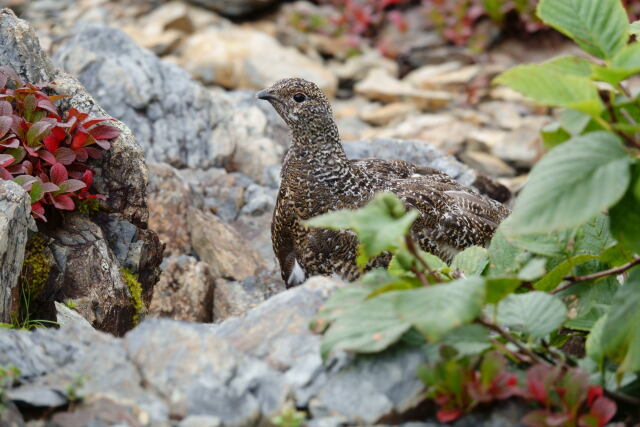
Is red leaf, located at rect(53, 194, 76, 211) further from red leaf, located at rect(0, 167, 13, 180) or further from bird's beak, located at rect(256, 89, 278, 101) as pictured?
bird's beak, located at rect(256, 89, 278, 101)

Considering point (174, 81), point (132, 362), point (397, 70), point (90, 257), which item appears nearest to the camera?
point (132, 362)

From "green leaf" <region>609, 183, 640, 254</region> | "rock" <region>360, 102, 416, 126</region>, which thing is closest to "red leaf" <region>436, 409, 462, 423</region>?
"green leaf" <region>609, 183, 640, 254</region>

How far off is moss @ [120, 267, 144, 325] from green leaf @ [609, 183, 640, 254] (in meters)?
2.80

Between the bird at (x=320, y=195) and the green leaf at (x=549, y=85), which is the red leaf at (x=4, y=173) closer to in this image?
the bird at (x=320, y=195)

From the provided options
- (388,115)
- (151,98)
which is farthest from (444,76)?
(151,98)

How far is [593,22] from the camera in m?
2.83

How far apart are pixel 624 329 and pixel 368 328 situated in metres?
0.77

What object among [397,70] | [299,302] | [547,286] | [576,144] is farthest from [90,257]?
[397,70]

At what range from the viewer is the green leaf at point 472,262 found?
3.30 m

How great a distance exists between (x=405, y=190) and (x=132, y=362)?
9.58 ft

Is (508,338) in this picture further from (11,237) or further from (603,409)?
(11,237)

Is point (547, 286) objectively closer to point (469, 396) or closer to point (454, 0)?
point (469, 396)

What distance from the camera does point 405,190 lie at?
5.33m

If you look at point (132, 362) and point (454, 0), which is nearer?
point (132, 362)
